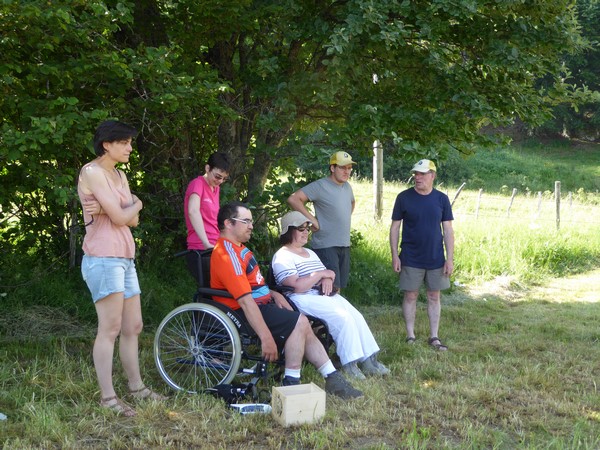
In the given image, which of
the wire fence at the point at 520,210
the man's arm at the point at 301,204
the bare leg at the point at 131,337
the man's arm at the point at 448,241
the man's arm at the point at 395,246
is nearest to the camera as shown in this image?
the bare leg at the point at 131,337

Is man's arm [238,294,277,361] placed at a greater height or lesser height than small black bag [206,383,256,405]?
greater

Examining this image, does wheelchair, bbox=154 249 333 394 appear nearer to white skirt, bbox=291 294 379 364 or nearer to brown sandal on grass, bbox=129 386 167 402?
brown sandal on grass, bbox=129 386 167 402

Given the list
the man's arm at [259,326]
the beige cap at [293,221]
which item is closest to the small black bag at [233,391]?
the man's arm at [259,326]

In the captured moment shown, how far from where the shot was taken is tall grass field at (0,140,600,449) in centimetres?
403

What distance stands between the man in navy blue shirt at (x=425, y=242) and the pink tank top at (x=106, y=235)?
2817 millimetres

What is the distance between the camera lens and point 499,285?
10188mm

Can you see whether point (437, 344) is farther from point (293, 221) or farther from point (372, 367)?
point (293, 221)

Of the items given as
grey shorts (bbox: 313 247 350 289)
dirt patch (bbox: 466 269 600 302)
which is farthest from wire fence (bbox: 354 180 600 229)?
grey shorts (bbox: 313 247 350 289)

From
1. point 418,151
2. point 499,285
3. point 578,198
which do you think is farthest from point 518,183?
point 418,151

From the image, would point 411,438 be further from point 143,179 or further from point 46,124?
point 143,179

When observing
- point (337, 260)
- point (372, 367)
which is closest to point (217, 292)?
point (372, 367)

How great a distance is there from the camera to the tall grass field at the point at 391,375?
403 centimetres

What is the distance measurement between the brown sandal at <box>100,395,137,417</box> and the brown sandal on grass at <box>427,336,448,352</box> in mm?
2862

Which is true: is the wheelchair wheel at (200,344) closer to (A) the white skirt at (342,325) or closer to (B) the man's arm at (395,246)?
(A) the white skirt at (342,325)
